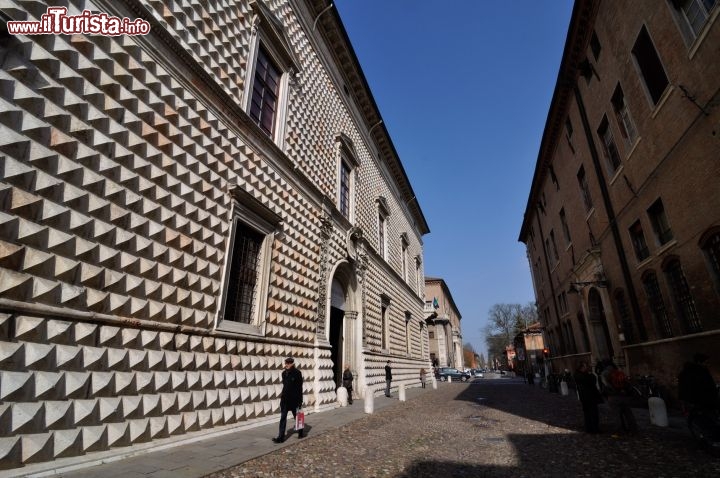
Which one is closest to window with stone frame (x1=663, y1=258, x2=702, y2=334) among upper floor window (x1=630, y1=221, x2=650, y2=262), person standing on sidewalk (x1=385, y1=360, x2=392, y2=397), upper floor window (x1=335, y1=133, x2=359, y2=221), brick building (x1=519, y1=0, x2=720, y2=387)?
brick building (x1=519, y1=0, x2=720, y2=387)

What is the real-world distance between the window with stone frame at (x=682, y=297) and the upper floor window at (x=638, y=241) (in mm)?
1367

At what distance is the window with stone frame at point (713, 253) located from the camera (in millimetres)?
7309

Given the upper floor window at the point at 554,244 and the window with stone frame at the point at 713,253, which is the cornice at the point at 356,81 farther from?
the window with stone frame at the point at 713,253

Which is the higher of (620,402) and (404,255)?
(404,255)

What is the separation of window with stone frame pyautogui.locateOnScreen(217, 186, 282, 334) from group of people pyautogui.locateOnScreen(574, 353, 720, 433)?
21.1 ft

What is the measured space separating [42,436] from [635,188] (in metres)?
13.7

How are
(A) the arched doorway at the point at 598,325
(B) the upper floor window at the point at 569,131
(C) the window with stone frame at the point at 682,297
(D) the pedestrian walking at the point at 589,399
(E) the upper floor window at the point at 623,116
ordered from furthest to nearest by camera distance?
(B) the upper floor window at the point at 569,131
(A) the arched doorway at the point at 598,325
(E) the upper floor window at the point at 623,116
(C) the window with stone frame at the point at 682,297
(D) the pedestrian walking at the point at 589,399

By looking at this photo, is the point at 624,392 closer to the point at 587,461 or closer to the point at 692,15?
the point at 587,461

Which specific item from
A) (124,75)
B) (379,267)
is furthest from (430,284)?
(124,75)

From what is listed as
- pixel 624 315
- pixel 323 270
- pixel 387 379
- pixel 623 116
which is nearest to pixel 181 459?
pixel 323 270

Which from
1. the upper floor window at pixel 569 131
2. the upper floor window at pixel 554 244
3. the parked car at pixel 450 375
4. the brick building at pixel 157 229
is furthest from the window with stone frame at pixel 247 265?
the parked car at pixel 450 375

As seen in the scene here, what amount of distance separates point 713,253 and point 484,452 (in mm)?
6682

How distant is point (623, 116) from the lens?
1128 centimetres

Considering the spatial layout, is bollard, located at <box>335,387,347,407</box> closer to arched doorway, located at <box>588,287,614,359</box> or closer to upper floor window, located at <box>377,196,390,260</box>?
upper floor window, located at <box>377,196,390,260</box>
